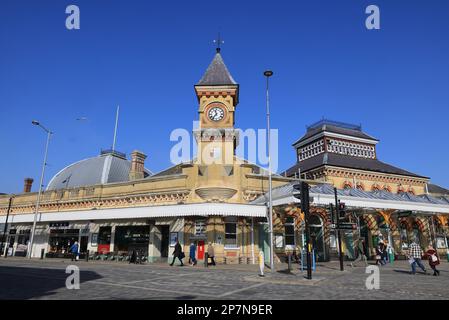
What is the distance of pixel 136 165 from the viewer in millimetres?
33469

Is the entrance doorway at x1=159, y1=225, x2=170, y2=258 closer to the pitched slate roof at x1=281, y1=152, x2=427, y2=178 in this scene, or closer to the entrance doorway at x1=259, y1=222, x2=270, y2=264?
the entrance doorway at x1=259, y1=222, x2=270, y2=264

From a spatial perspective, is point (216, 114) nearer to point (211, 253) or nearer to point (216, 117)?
point (216, 117)

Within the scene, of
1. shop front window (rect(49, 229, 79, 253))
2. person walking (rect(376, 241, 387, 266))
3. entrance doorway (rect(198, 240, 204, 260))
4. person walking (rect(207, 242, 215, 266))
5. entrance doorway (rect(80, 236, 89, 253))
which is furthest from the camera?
shop front window (rect(49, 229, 79, 253))

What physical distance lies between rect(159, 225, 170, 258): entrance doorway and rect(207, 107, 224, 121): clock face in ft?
33.9

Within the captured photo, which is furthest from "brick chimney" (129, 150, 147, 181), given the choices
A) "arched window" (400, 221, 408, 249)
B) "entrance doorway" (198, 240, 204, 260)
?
"arched window" (400, 221, 408, 249)

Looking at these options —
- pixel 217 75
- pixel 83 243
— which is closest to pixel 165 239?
pixel 83 243

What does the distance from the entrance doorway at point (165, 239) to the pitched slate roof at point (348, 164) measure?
1593 centimetres

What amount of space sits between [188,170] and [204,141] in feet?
9.67

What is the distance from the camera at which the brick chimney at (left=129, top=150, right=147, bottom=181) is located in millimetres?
33156

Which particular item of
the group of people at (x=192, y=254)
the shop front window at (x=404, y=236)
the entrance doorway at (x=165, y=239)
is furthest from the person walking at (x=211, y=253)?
the shop front window at (x=404, y=236)

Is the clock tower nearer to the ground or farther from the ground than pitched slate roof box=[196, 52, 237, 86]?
nearer to the ground

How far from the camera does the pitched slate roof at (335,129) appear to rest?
3994 cm

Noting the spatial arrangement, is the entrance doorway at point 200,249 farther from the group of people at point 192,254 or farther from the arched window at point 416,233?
the arched window at point 416,233
